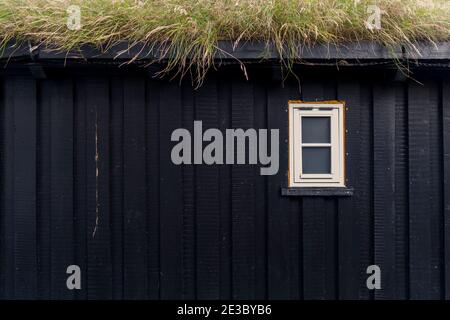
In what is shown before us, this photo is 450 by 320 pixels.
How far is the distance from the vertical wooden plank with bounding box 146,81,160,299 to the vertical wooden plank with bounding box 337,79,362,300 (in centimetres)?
169

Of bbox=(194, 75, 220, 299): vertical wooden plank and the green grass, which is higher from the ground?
the green grass

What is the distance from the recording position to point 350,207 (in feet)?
11.4

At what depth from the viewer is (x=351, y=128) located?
11.5 feet

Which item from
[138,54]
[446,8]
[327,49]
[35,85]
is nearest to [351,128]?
[327,49]

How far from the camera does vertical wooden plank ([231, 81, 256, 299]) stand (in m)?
3.47

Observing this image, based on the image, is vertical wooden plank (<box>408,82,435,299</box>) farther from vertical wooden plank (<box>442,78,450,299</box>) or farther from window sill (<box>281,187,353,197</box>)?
window sill (<box>281,187,353,197</box>)

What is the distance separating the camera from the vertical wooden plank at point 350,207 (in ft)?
11.4

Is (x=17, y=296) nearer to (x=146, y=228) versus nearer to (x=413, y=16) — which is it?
(x=146, y=228)

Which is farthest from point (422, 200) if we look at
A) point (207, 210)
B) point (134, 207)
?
point (134, 207)

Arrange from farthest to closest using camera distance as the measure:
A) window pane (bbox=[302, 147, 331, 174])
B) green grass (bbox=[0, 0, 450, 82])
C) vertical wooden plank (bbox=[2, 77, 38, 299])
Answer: window pane (bbox=[302, 147, 331, 174])
vertical wooden plank (bbox=[2, 77, 38, 299])
green grass (bbox=[0, 0, 450, 82])

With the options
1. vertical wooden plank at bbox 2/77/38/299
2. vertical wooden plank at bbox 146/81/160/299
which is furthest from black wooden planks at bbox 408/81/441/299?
vertical wooden plank at bbox 2/77/38/299

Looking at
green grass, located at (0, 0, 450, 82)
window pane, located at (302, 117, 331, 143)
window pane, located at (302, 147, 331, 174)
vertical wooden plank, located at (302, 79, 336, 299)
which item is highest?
green grass, located at (0, 0, 450, 82)

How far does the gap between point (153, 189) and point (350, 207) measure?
1.83 m

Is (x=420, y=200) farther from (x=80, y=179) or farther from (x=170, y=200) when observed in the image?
(x=80, y=179)
